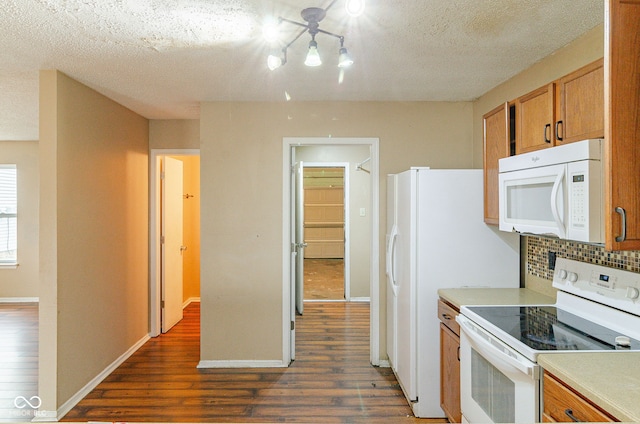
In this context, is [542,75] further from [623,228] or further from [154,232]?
Answer: [154,232]

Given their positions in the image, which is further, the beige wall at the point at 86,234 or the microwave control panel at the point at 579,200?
the beige wall at the point at 86,234

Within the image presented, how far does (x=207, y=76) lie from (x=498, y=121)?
2016mm

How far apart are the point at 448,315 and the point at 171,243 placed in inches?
130

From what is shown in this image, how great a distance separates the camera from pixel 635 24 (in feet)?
4.07

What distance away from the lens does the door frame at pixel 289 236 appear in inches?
138

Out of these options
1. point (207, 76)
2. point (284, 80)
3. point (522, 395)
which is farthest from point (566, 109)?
point (207, 76)

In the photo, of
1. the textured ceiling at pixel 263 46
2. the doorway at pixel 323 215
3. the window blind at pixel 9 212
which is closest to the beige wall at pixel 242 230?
the textured ceiling at pixel 263 46

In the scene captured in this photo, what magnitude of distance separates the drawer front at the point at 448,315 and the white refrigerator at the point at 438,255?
0.27 ft

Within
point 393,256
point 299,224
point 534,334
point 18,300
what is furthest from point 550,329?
point 18,300

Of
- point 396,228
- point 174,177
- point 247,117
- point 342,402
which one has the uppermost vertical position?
point 247,117

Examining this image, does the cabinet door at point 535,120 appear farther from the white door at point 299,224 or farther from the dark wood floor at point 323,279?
the dark wood floor at point 323,279

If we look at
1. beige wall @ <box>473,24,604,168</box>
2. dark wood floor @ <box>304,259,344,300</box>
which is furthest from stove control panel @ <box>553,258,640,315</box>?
dark wood floor @ <box>304,259,344,300</box>

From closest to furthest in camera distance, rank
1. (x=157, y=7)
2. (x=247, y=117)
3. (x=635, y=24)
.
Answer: (x=635, y=24)
(x=157, y=7)
(x=247, y=117)

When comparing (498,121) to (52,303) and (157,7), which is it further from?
(52,303)
